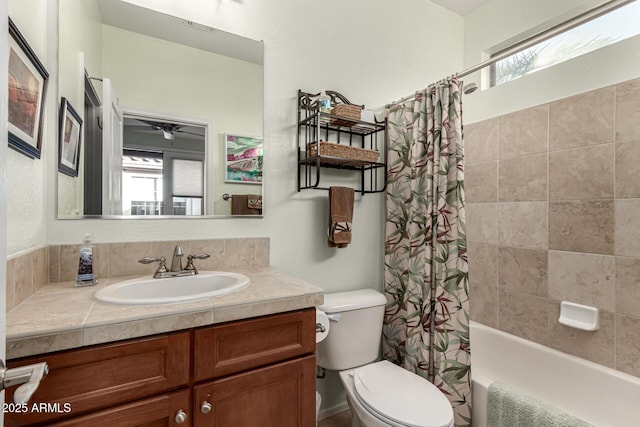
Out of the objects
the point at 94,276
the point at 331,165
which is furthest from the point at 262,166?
Result: the point at 94,276

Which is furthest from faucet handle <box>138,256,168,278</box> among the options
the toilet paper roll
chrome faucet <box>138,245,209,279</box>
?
the toilet paper roll

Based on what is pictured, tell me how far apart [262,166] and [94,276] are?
883 millimetres

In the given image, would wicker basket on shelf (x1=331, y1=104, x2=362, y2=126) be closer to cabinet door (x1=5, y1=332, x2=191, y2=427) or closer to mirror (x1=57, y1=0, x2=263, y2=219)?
mirror (x1=57, y1=0, x2=263, y2=219)

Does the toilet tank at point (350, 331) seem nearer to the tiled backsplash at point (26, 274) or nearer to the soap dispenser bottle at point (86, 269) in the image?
the soap dispenser bottle at point (86, 269)

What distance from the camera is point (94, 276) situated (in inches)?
48.8

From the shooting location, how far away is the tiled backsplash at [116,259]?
989 millimetres

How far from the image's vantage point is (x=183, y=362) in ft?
3.07

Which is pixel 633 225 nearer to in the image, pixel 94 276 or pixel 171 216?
pixel 171 216

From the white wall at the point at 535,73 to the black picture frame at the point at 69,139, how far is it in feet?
7.80

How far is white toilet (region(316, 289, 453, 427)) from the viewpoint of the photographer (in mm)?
1242

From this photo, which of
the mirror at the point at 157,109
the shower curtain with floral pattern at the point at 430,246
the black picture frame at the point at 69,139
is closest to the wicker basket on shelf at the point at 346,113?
the shower curtain with floral pattern at the point at 430,246

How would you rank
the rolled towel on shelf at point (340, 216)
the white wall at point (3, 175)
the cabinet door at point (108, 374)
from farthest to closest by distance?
the rolled towel on shelf at point (340, 216), the cabinet door at point (108, 374), the white wall at point (3, 175)

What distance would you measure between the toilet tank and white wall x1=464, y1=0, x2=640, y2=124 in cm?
155

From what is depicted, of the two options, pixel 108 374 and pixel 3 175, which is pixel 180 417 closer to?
pixel 108 374
